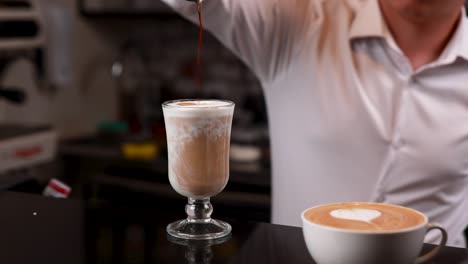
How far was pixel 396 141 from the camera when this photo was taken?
154 centimetres

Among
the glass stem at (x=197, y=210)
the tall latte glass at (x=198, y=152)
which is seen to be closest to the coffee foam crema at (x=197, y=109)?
the tall latte glass at (x=198, y=152)

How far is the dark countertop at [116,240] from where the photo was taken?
89cm

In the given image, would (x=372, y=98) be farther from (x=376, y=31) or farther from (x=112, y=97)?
(x=112, y=97)

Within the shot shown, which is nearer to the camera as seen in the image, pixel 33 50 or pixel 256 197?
pixel 256 197

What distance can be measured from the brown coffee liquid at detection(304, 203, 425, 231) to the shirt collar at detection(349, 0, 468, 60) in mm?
720

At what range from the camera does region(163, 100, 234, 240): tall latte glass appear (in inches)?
37.5

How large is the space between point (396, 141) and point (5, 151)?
1.41m

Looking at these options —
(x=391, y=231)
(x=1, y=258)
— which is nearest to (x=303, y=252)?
(x=391, y=231)

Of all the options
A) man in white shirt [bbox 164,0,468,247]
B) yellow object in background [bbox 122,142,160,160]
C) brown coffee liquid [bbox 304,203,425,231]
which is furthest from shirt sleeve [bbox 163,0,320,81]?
yellow object in background [bbox 122,142,160,160]

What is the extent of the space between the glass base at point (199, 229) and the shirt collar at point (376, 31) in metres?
0.71

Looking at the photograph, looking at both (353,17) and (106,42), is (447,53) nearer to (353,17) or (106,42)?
(353,17)

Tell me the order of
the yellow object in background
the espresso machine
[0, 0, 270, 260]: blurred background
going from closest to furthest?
the espresso machine
[0, 0, 270, 260]: blurred background
the yellow object in background

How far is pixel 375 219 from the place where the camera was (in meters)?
0.84

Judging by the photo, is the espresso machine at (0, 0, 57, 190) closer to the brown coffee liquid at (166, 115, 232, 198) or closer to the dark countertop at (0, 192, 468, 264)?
the dark countertop at (0, 192, 468, 264)
